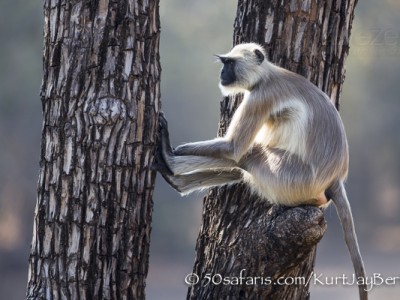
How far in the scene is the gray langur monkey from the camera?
13.0 ft

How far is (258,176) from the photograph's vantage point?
4023 mm

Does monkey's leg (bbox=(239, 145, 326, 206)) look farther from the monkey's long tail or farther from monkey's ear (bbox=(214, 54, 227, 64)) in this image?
monkey's ear (bbox=(214, 54, 227, 64))

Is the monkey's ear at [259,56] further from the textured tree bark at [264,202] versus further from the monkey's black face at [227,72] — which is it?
the monkey's black face at [227,72]

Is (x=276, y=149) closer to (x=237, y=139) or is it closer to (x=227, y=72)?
(x=237, y=139)

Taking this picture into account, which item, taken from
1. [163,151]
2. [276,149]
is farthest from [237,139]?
[163,151]

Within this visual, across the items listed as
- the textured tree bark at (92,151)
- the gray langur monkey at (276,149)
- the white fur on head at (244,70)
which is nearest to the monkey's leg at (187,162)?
the gray langur monkey at (276,149)

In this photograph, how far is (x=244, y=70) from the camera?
4.29 metres

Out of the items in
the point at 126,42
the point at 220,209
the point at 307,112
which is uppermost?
the point at 126,42

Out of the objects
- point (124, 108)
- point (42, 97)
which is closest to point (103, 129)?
point (124, 108)

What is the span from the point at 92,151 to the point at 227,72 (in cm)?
159

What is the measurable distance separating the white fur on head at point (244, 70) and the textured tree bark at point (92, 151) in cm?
108

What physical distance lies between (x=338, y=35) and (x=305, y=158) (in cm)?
67

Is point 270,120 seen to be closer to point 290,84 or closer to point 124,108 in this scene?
point 290,84

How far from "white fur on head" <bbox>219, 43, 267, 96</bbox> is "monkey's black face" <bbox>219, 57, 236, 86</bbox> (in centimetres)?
2
